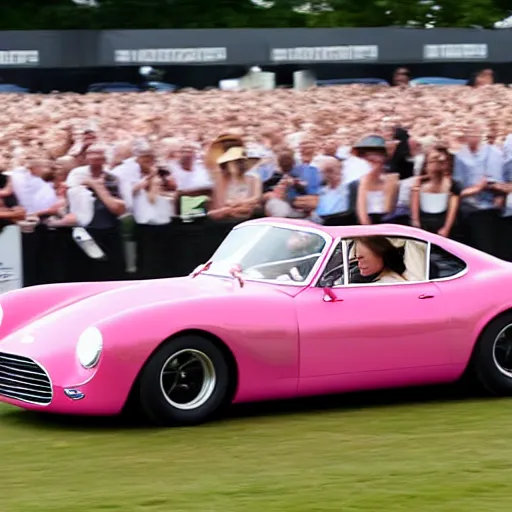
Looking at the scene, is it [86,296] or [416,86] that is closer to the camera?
[86,296]

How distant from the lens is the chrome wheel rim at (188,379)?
7027 mm

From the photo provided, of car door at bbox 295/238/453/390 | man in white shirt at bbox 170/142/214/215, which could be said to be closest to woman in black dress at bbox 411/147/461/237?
man in white shirt at bbox 170/142/214/215

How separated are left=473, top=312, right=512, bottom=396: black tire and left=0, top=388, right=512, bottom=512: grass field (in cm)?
17

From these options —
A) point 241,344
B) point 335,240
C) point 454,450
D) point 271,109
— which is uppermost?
point 271,109

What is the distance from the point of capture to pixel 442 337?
7836mm

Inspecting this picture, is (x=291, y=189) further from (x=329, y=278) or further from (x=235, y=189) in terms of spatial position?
(x=329, y=278)

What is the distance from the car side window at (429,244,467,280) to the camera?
8.11 m

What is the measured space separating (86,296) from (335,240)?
1636 millimetres

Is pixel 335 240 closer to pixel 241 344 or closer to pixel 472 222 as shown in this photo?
pixel 241 344

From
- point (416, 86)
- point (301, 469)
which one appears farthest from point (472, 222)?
point (301, 469)

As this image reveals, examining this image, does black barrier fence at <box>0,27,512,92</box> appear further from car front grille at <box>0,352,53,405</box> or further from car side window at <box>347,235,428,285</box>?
car front grille at <box>0,352,53,405</box>

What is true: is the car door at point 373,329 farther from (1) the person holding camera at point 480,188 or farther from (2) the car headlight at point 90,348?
(1) the person holding camera at point 480,188

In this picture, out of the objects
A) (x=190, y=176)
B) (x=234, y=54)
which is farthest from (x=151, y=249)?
(x=234, y=54)

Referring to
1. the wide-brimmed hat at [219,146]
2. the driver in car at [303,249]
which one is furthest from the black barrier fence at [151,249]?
the driver in car at [303,249]
